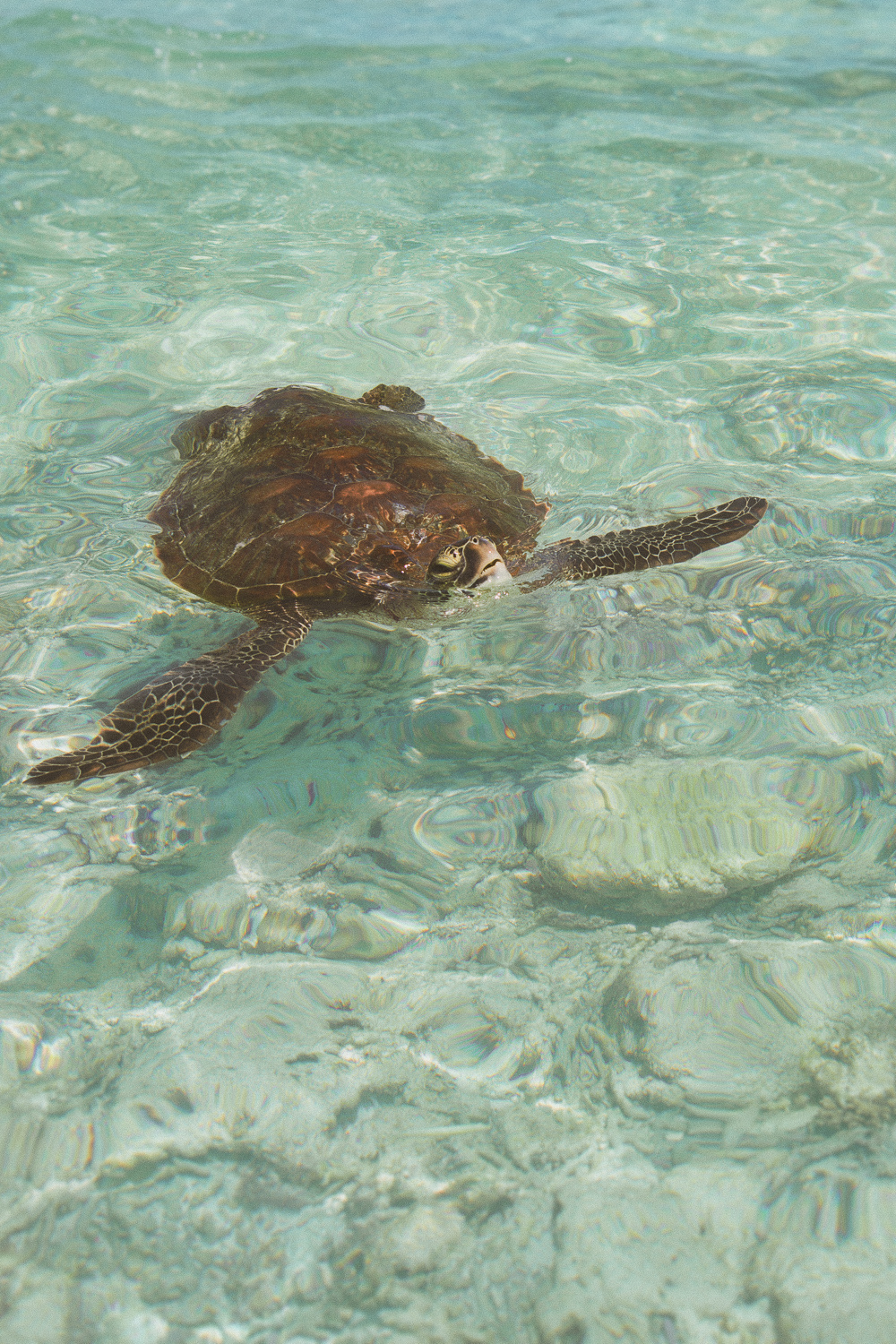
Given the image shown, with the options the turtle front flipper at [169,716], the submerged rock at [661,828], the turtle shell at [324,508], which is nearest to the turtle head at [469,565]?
the turtle shell at [324,508]

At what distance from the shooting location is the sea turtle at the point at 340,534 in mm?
4355

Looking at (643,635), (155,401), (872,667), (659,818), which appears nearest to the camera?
(659,818)

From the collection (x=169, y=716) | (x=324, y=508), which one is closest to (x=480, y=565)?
(x=324, y=508)

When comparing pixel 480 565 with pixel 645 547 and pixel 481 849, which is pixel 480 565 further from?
pixel 481 849

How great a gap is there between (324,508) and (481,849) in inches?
81.5

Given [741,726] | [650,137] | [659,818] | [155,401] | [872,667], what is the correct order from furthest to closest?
1. [650,137]
2. [155,401]
3. [872,667]
4. [741,726]
5. [659,818]

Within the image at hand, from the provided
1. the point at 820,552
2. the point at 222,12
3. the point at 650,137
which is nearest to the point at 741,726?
the point at 820,552

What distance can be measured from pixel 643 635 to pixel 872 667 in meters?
1.02

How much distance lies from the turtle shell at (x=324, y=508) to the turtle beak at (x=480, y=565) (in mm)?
238

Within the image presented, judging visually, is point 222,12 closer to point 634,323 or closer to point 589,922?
point 634,323

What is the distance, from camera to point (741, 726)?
3824mm

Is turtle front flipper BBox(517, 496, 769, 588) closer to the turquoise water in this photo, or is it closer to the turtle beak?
the turquoise water

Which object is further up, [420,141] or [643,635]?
[420,141]

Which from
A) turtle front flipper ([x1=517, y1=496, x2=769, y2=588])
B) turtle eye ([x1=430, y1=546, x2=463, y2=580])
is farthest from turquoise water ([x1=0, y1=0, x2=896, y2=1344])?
turtle eye ([x1=430, y1=546, x2=463, y2=580])
